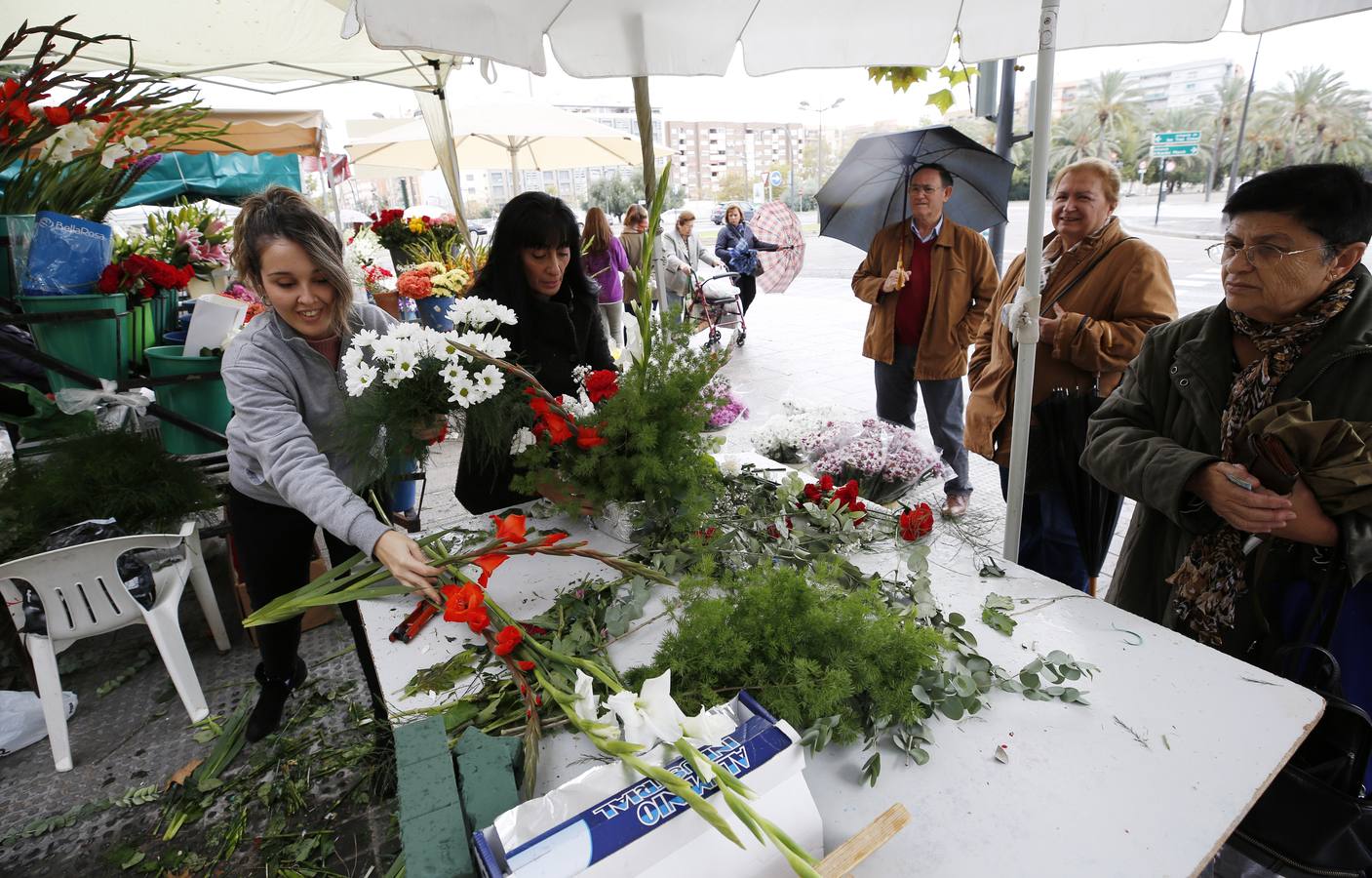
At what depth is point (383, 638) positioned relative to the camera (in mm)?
1384

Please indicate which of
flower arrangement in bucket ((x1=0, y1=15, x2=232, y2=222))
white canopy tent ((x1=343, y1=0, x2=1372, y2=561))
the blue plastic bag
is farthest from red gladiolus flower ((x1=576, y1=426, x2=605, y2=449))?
the blue plastic bag

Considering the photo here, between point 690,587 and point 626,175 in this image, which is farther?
point 626,175

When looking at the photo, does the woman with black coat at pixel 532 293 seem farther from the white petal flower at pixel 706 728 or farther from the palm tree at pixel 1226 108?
the palm tree at pixel 1226 108

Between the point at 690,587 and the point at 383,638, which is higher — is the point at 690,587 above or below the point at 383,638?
above

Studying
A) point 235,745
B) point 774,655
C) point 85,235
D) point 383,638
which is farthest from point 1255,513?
point 85,235

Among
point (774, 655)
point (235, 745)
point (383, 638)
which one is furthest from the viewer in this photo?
point (235, 745)

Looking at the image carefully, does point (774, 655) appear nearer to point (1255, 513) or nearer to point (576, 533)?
point (576, 533)

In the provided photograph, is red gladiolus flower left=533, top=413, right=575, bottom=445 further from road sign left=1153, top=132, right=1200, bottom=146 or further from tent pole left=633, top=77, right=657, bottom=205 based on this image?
road sign left=1153, top=132, right=1200, bottom=146

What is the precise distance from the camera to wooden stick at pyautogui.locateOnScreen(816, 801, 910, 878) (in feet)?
2.23

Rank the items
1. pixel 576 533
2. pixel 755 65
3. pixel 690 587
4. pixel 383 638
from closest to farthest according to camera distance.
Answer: pixel 690 587 < pixel 383 638 < pixel 576 533 < pixel 755 65

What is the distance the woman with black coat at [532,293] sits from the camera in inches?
84.3

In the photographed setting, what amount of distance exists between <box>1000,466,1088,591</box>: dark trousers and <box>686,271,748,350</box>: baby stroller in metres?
5.51

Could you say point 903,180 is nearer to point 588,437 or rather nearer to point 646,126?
point 646,126

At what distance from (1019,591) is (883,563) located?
11.2 inches
